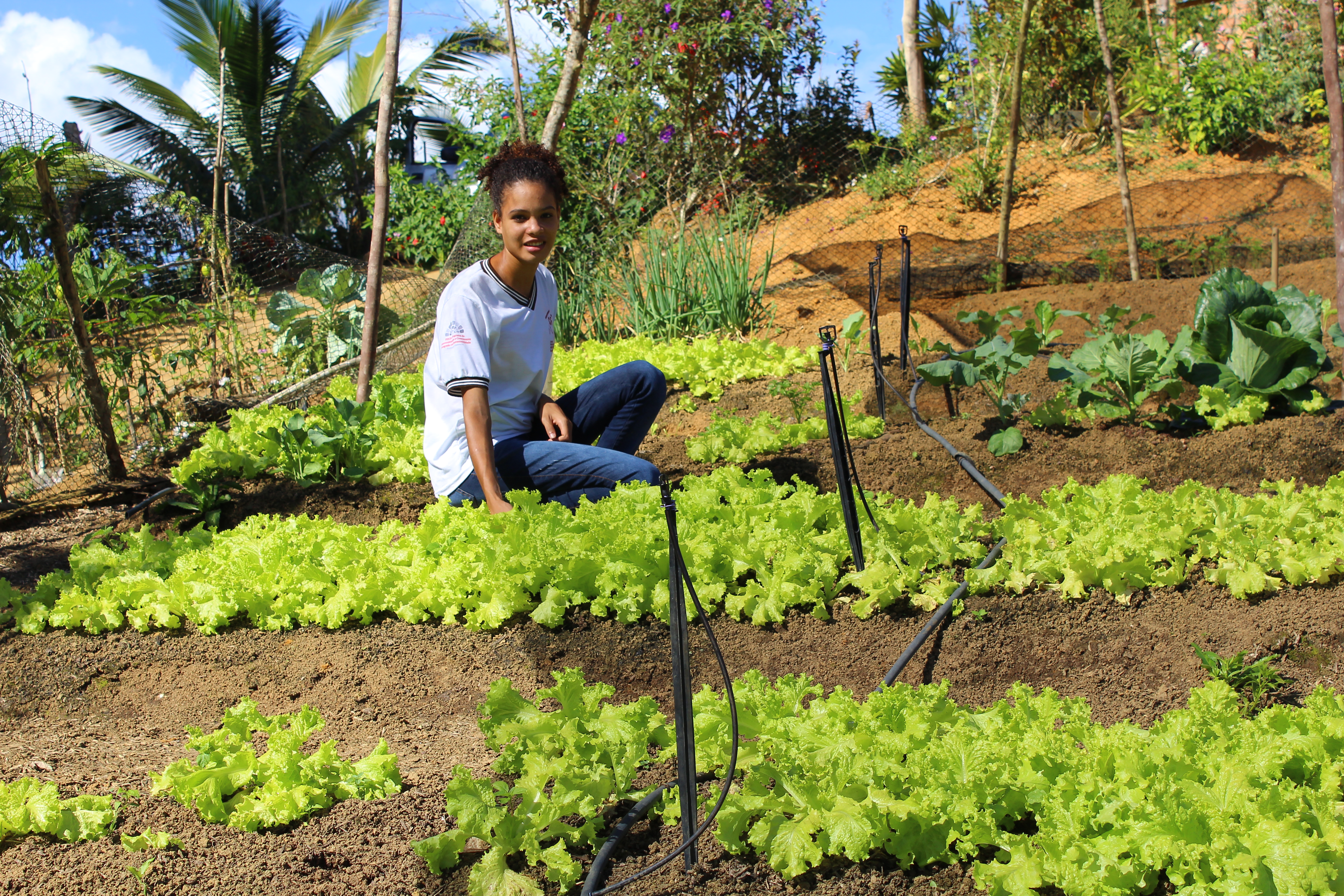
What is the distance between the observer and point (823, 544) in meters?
2.82

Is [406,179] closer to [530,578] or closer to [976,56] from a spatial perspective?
[976,56]

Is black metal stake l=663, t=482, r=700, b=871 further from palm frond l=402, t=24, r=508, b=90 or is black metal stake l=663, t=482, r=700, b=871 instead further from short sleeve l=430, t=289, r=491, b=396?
palm frond l=402, t=24, r=508, b=90

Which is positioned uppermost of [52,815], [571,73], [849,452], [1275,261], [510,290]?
[571,73]

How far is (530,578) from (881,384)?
2.38 m

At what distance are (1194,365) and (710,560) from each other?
2.47 metres

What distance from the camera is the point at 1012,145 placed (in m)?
6.63

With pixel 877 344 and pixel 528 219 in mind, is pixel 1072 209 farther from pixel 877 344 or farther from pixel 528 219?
pixel 528 219

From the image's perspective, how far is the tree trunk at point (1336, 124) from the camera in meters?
3.48

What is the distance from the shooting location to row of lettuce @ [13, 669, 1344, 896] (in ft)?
4.85

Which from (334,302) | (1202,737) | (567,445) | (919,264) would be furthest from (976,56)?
(1202,737)

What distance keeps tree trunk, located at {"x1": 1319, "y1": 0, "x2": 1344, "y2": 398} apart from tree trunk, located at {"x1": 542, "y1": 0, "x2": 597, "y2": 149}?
4.10 metres

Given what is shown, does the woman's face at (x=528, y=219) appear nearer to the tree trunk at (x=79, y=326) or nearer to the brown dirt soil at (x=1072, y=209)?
the tree trunk at (x=79, y=326)

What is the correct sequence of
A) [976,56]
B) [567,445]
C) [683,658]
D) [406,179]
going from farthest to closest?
[406,179] → [976,56] → [567,445] → [683,658]

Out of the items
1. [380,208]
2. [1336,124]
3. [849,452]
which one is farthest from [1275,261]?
[380,208]
